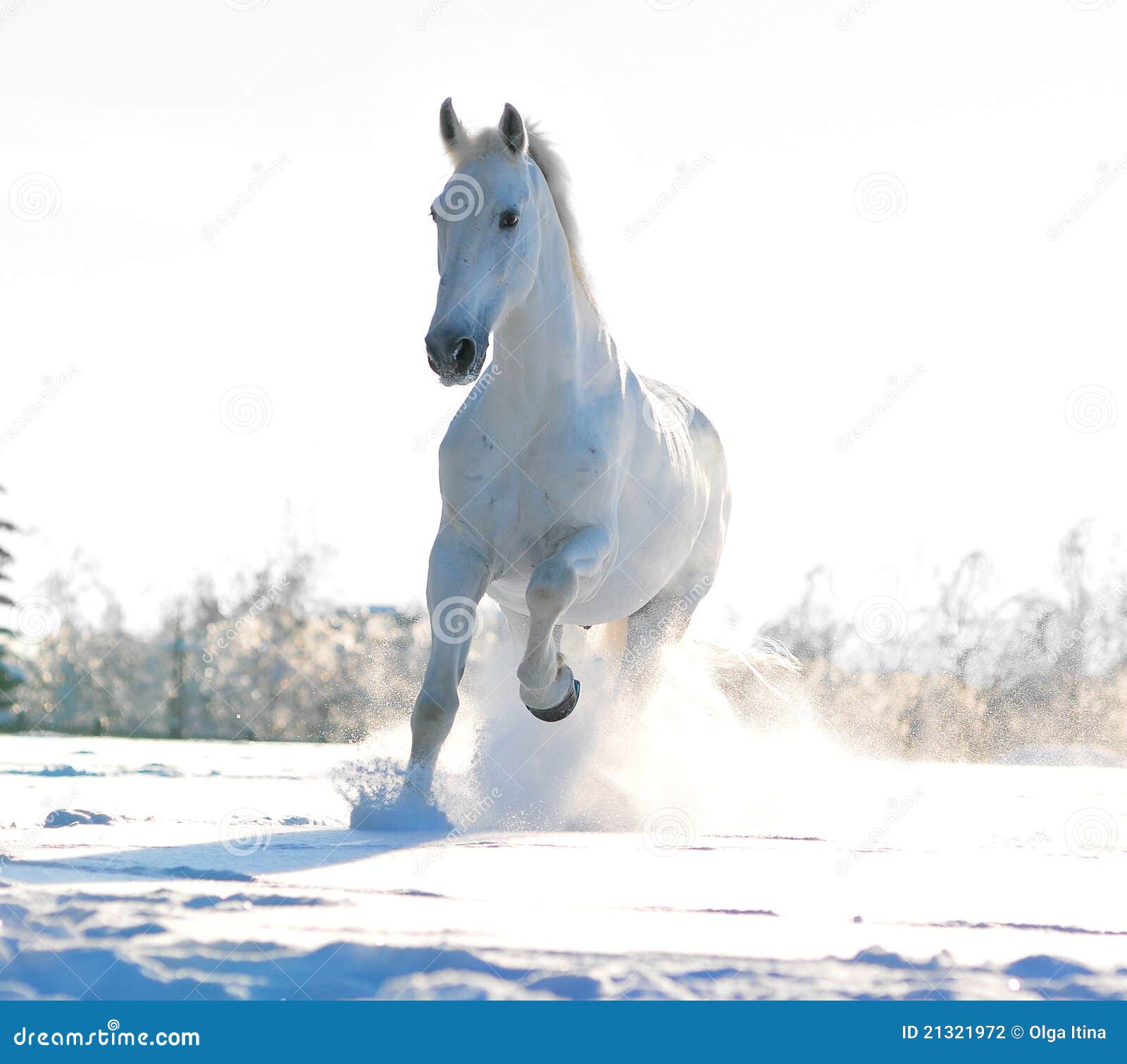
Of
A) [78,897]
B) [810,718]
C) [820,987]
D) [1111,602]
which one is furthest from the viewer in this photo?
[1111,602]

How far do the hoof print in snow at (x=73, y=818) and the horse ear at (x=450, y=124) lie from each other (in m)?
2.77

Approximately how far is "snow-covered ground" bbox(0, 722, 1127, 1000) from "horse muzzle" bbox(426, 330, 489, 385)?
150 centimetres

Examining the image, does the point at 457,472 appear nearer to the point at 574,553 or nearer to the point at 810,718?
the point at 574,553

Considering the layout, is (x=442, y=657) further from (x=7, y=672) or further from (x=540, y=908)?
(x=7, y=672)

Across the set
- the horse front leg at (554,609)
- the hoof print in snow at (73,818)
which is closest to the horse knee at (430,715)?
the horse front leg at (554,609)

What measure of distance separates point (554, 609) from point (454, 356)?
3.38ft

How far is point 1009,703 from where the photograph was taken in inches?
786

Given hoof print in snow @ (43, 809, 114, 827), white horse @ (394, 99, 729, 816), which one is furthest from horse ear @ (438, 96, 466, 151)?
hoof print in snow @ (43, 809, 114, 827)

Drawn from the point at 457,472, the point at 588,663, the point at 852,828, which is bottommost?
the point at 852,828

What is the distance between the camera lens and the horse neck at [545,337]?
453 cm

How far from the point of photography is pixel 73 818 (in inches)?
167

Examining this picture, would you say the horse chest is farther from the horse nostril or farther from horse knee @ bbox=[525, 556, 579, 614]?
the horse nostril
